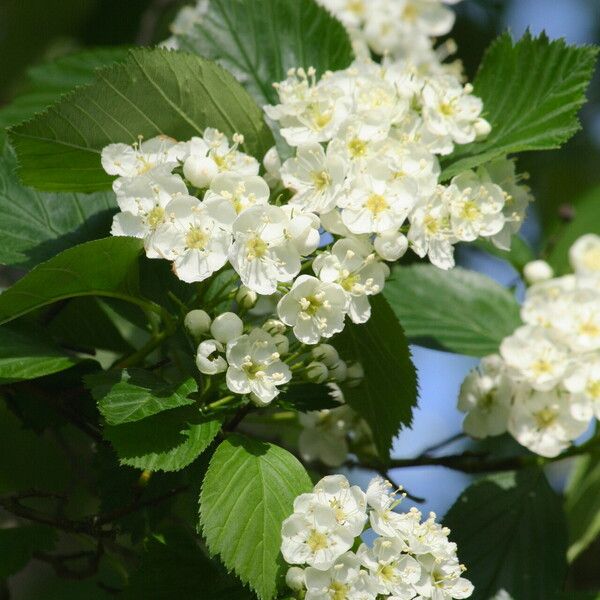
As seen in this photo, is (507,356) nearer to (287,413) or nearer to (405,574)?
(287,413)

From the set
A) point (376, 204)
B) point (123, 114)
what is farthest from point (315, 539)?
point (123, 114)

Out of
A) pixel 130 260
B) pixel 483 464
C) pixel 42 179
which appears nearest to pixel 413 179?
pixel 130 260

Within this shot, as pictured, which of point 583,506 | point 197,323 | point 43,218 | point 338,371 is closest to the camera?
point 197,323

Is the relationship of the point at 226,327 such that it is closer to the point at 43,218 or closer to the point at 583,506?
the point at 43,218

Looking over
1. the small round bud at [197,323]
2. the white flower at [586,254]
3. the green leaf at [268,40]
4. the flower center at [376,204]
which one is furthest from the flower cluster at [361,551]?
the white flower at [586,254]

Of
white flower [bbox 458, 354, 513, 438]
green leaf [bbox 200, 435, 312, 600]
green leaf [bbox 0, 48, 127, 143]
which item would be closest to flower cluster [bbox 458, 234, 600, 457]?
white flower [bbox 458, 354, 513, 438]

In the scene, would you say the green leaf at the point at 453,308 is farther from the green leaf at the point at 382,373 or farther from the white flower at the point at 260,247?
the white flower at the point at 260,247

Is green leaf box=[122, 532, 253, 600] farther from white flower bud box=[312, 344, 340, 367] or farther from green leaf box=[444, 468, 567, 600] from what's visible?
green leaf box=[444, 468, 567, 600]
